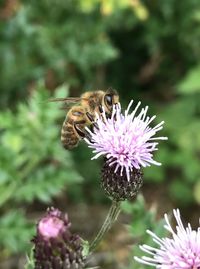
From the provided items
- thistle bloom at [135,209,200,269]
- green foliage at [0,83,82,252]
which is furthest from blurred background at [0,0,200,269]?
thistle bloom at [135,209,200,269]

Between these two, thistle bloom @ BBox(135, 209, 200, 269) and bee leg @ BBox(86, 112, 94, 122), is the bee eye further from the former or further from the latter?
thistle bloom @ BBox(135, 209, 200, 269)

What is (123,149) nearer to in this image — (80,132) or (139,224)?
(80,132)

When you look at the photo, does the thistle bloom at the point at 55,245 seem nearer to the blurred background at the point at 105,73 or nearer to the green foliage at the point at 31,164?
the green foliage at the point at 31,164

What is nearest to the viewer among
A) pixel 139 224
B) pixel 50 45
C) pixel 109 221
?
pixel 109 221

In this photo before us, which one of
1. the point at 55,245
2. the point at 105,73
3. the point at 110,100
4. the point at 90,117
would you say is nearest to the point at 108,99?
the point at 110,100

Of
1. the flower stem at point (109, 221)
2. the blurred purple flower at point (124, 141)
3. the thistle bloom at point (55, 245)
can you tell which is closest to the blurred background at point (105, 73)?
the blurred purple flower at point (124, 141)

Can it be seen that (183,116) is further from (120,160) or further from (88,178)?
(120,160)

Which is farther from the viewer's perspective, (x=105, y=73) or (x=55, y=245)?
(x=105, y=73)
